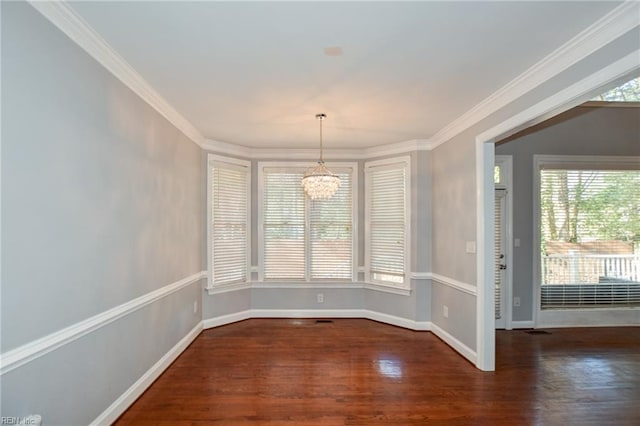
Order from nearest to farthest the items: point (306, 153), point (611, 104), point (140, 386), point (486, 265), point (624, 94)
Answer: point (140, 386)
point (486, 265)
point (624, 94)
point (611, 104)
point (306, 153)

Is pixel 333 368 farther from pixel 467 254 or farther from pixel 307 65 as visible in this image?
pixel 307 65

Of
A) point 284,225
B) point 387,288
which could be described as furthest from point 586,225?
point 284,225

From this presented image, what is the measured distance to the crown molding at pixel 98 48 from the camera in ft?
6.12

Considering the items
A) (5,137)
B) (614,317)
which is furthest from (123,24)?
(614,317)

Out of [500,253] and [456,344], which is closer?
[456,344]

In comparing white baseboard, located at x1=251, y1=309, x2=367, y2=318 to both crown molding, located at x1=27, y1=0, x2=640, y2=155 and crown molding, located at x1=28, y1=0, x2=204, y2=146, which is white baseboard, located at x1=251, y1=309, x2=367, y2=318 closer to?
crown molding, located at x1=27, y1=0, x2=640, y2=155

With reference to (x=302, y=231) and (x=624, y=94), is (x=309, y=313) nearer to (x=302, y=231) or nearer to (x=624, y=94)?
(x=302, y=231)

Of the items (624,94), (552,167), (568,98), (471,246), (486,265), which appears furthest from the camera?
(552,167)

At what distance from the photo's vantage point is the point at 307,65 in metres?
2.56

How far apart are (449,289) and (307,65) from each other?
3212 millimetres

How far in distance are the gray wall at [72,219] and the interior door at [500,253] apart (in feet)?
14.3

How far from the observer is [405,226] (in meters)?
4.97

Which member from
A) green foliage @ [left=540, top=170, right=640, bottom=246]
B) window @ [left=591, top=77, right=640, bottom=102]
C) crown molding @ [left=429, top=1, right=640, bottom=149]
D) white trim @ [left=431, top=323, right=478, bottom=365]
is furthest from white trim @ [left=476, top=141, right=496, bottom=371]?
window @ [left=591, top=77, right=640, bottom=102]

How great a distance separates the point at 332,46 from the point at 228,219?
3391 mm
